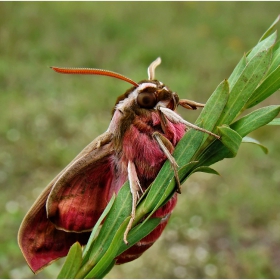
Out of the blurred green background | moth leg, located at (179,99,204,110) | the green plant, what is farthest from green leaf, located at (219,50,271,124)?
the blurred green background

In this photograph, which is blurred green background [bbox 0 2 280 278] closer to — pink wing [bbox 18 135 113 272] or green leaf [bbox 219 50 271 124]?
pink wing [bbox 18 135 113 272]

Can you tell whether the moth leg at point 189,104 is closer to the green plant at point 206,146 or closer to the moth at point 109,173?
the moth at point 109,173

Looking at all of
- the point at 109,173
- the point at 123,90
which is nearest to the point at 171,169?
the point at 109,173

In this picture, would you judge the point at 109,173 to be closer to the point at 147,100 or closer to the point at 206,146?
the point at 147,100

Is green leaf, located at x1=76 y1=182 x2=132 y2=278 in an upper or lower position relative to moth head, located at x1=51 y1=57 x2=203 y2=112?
lower

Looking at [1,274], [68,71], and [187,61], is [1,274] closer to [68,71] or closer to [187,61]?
[68,71]

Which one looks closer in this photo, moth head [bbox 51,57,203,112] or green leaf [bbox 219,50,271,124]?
green leaf [bbox 219,50,271,124]

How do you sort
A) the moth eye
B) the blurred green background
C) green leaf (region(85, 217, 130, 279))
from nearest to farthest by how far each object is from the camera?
green leaf (region(85, 217, 130, 279)) < the moth eye < the blurred green background

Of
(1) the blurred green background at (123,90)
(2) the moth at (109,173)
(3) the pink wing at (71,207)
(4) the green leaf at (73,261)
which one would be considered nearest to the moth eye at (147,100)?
(2) the moth at (109,173)
